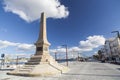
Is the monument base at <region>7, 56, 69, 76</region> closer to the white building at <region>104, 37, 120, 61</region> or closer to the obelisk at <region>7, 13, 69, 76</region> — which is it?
the obelisk at <region>7, 13, 69, 76</region>

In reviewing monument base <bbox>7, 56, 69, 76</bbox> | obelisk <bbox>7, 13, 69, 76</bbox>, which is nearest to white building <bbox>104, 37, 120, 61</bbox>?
obelisk <bbox>7, 13, 69, 76</bbox>

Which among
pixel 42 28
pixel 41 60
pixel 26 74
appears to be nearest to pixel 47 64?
pixel 41 60

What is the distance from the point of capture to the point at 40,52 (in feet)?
94.3

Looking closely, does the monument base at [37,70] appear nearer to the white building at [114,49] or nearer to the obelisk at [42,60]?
the obelisk at [42,60]

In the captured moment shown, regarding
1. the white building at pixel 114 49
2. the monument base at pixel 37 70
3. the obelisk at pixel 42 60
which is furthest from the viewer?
the white building at pixel 114 49

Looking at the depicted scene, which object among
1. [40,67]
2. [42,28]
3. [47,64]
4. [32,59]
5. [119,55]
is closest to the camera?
[40,67]

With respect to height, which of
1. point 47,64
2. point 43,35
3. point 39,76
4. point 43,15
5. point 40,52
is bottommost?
point 39,76

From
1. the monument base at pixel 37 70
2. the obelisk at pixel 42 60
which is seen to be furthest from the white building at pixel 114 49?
the monument base at pixel 37 70

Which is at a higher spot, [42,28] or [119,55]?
[42,28]

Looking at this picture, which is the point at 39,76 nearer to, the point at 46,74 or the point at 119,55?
the point at 46,74

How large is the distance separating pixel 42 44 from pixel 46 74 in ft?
30.8

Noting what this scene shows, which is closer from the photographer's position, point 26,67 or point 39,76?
point 39,76

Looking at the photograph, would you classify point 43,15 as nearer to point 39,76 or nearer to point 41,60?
point 41,60

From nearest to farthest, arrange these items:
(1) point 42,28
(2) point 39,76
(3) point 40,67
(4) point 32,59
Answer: (2) point 39,76 → (3) point 40,67 → (4) point 32,59 → (1) point 42,28
